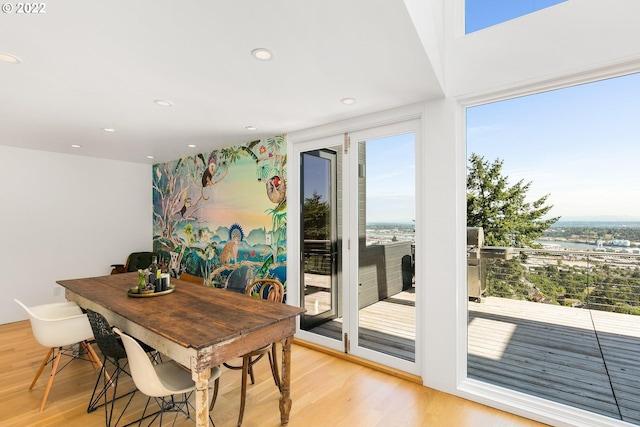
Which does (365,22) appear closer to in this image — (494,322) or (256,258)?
(494,322)

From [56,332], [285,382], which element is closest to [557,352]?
[285,382]

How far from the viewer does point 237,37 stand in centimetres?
175

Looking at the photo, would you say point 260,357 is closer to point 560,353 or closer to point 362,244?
point 362,244

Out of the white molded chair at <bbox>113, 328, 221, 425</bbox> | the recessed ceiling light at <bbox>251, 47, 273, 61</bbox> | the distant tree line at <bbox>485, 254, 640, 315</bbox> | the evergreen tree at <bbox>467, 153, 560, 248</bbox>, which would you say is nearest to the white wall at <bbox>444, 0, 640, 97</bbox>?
Result: the evergreen tree at <bbox>467, 153, 560, 248</bbox>

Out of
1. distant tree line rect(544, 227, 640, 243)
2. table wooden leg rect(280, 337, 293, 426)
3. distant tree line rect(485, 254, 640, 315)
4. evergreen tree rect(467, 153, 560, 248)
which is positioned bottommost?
table wooden leg rect(280, 337, 293, 426)

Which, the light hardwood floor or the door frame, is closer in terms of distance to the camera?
the light hardwood floor

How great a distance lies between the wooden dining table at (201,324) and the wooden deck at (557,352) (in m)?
1.45

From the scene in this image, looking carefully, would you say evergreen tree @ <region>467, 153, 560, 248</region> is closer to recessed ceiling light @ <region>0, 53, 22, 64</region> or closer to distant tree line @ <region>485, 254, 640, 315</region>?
distant tree line @ <region>485, 254, 640, 315</region>

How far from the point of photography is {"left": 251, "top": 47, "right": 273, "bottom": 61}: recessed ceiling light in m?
1.89

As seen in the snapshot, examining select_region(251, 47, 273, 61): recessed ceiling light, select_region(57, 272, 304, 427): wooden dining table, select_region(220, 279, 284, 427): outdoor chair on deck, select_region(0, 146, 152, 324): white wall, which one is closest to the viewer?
select_region(57, 272, 304, 427): wooden dining table

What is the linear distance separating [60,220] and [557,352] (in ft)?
21.0

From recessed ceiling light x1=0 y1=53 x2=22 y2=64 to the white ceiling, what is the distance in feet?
0.19

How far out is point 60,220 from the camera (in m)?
4.86

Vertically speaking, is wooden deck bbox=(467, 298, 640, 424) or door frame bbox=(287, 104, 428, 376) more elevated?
door frame bbox=(287, 104, 428, 376)
